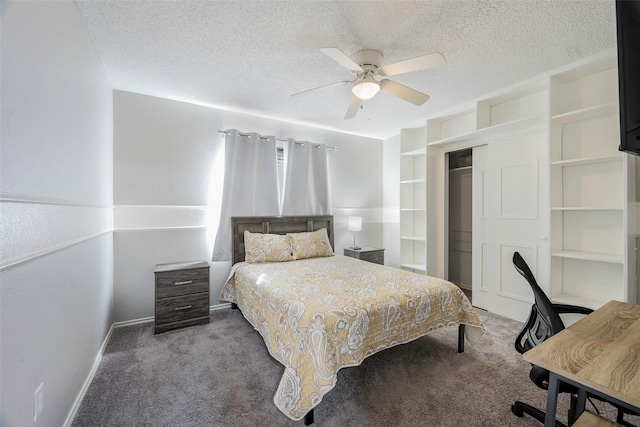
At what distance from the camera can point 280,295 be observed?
2.08m

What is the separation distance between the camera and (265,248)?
3.30 m

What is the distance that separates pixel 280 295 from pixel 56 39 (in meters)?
2.08

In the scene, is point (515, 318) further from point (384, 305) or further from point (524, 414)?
point (384, 305)

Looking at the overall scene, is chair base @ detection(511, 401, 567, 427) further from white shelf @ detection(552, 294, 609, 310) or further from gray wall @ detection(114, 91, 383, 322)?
gray wall @ detection(114, 91, 383, 322)

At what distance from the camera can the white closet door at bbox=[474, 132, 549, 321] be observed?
2900 mm

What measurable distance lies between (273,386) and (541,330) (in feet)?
5.89

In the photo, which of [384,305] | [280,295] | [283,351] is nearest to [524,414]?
[384,305]

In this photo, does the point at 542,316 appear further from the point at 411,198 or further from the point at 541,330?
the point at 411,198

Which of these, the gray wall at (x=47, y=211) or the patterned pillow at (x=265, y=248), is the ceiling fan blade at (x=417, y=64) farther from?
the patterned pillow at (x=265, y=248)

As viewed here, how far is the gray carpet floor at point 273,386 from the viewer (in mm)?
1639

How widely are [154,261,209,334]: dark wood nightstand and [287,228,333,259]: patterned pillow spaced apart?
1.10 meters

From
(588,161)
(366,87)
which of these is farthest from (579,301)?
(366,87)

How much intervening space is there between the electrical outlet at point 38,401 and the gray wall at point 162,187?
1920mm

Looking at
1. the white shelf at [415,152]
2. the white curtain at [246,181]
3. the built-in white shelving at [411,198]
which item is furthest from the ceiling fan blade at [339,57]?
the built-in white shelving at [411,198]
